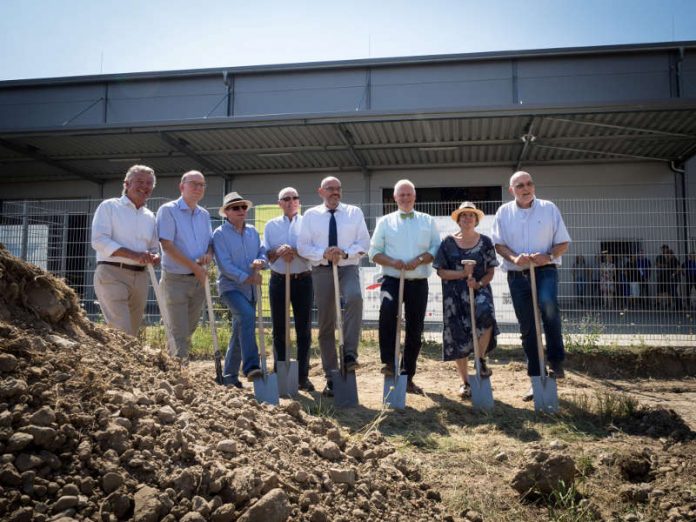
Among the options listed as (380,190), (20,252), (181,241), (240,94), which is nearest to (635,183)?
(380,190)

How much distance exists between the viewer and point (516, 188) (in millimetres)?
5277

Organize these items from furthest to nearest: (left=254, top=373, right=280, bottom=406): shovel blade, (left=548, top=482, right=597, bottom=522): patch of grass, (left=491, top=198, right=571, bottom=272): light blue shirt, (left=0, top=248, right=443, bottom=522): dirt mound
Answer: (left=491, top=198, right=571, bottom=272): light blue shirt < (left=254, top=373, right=280, bottom=406): shovel blade < (left=548, top=482, right=597, bottom=522): patch of grass < (left=0, top=248, right=443, bottom=522): dirt mound

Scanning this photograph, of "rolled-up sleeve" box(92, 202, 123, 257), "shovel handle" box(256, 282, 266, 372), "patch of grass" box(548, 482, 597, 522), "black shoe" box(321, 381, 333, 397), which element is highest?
"rolled-up sleeve" box(92, 202, 123, 257)

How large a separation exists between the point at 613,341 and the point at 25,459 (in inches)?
316

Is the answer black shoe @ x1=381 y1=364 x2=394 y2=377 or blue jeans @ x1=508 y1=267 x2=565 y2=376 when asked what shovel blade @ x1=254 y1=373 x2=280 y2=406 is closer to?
black shoe @ x1=381 y1=364 x2=394 y2=377

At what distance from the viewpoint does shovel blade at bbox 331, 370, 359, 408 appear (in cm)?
492

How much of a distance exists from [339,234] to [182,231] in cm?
149

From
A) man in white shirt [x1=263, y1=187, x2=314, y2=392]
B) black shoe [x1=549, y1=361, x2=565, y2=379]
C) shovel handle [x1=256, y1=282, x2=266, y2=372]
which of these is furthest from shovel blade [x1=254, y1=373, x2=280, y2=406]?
black shoe [x1=549, y1=361, x2=565, y2=379]

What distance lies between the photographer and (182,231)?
514 centimetres

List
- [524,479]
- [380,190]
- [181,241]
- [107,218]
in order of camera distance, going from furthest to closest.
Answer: [380,190], [181,241], [107,218], [524,479]

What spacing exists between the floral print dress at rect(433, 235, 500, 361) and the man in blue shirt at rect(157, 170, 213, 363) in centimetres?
225

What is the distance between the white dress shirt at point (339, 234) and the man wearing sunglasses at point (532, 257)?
1.35 meters

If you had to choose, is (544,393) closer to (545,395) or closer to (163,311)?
(545,395)

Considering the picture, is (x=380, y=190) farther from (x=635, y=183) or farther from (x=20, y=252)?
(x=20, y=252)
